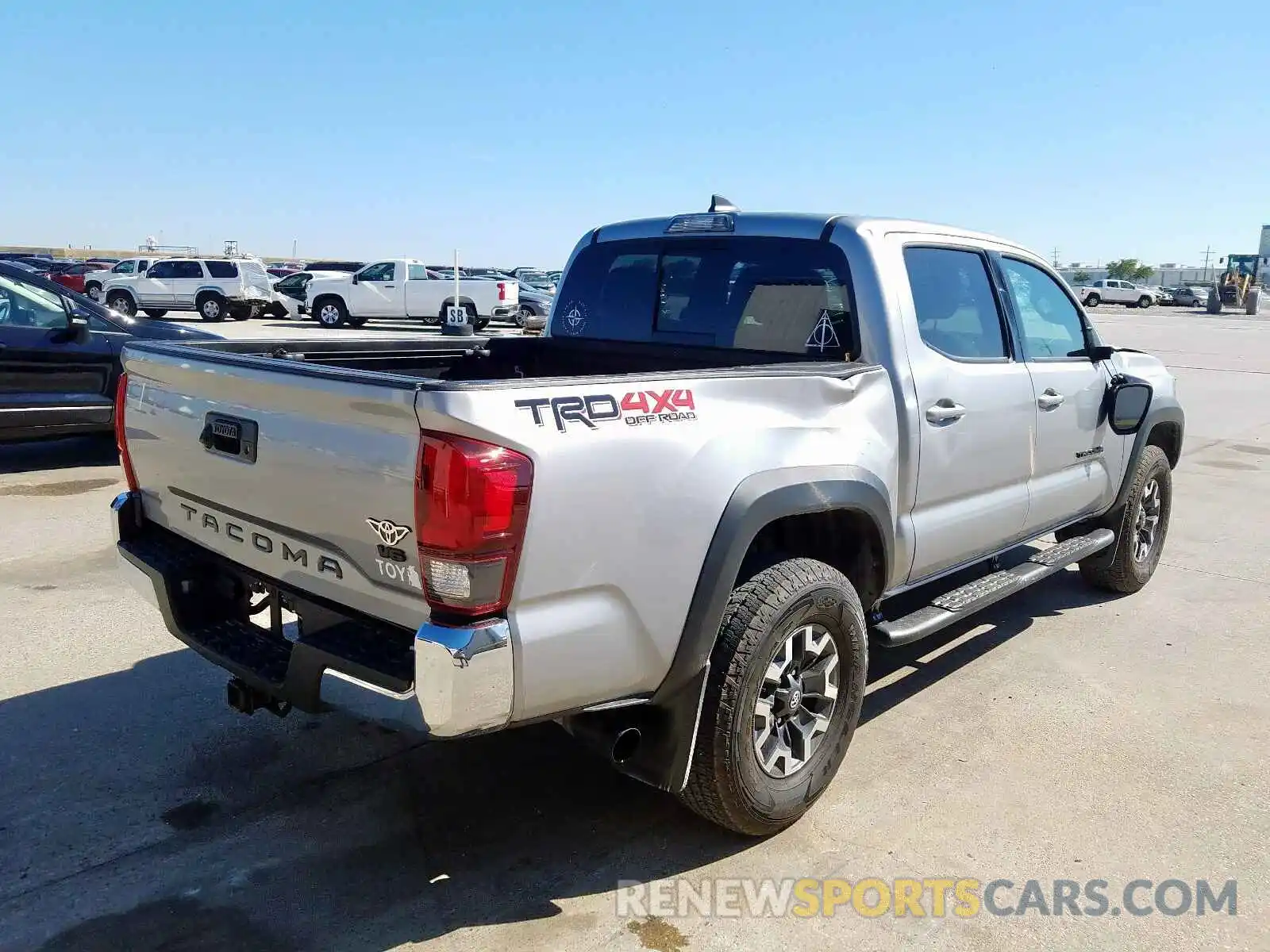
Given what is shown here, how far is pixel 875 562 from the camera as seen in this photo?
3.62 m

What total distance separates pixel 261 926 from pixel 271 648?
2.53 ft

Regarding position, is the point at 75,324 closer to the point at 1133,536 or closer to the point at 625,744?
the point at 625,744

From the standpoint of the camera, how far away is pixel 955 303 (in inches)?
162

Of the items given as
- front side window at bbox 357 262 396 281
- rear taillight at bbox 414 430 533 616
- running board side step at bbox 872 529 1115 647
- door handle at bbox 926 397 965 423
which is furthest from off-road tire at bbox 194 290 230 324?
rear taillight at bbox 414 430 533 616

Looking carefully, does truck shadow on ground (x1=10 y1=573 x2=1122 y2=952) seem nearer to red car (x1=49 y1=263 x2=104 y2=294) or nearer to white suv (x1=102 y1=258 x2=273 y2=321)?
red car (x1=49 y1=263 x2=104 y2=294)

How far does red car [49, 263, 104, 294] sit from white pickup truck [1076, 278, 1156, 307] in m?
51.1

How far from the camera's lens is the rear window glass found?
3.77 meters

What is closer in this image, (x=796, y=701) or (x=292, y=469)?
(x=292, y=469)

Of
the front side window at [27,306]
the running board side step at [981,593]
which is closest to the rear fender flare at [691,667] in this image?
the running board side step at [981,593]

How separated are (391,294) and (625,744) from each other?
2551 centimetres

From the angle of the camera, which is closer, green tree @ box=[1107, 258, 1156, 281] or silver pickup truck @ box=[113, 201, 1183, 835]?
silver pickup truck @ box=[113, 201, 1183, 835]

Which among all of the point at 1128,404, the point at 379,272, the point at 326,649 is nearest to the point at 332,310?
the point at 379,272

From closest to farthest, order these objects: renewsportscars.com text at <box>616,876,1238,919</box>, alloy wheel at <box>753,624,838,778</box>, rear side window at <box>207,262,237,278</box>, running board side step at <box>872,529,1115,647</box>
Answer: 1. renewsportscars.com text at <box>616,876,1238,919</box>
2. alloy wheel at <box>753,624,838,778</box>
3. running board side step at <box>872,529,1115,647</box>
4. rear side window at <box>207,262,237,278</box>

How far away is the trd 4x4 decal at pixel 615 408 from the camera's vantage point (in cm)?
244
